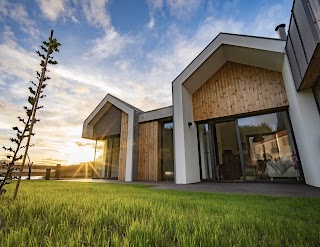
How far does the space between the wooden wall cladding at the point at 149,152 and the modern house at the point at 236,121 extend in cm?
5

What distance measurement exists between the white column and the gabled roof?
2.42ft

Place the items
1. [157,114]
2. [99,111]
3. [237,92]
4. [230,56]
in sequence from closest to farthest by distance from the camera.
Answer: [237,92] < [230,56] < [157,114] < [99,111]

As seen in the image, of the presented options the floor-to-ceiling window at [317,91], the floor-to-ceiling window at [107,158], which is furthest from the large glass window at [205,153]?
the floor-to-ceiling window at [107,158]

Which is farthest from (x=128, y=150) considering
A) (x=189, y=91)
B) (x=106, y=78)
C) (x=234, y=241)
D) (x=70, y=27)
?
(x=234, y=241)

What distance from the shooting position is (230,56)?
758 centimetres

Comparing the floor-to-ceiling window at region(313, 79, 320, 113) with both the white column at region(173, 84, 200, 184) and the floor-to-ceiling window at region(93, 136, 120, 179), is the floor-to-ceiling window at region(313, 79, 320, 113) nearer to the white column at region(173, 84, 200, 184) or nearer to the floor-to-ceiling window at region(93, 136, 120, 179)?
the white column at region(173, 84, 200, 184)

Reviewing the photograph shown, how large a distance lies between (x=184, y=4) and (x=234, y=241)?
7.50m

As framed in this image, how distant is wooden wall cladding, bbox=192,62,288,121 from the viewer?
663cm

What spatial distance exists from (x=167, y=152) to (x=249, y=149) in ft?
13.0

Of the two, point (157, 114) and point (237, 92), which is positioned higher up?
point (237, 92)

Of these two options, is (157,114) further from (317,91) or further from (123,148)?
(317,91)

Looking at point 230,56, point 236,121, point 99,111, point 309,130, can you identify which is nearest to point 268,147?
point 236,121

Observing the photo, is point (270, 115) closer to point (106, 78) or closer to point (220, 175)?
point (220, 175)

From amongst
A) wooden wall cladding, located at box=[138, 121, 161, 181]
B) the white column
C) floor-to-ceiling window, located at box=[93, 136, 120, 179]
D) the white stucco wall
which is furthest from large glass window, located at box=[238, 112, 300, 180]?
floor-to-ceiling window, located at box=[93, 136, 120, 179]
